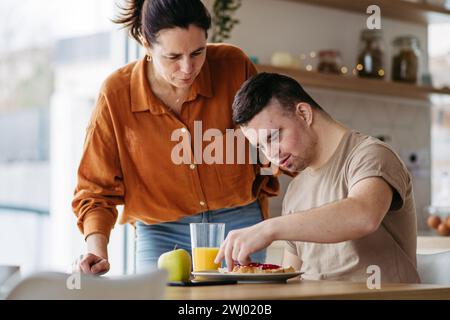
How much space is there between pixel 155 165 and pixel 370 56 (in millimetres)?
1921

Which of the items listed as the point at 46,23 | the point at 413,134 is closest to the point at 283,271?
the point at 413,134

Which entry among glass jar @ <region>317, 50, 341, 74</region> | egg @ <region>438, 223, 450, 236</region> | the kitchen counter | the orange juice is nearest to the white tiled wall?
glass jar @ <region>317, 50, 341, 74</region>

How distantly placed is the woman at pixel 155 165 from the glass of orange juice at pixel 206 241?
1.33 ft

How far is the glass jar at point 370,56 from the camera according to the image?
→ 4023mm

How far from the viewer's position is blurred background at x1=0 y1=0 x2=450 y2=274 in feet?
12.3

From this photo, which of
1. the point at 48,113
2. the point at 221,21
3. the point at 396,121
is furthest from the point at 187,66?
the point at 48,113

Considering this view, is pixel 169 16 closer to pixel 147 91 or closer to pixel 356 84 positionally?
pixel 147 91

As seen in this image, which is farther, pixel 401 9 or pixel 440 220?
pixel 401 9

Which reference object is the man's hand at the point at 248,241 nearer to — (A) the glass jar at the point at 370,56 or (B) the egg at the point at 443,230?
(B) the egg at the point at 443,230

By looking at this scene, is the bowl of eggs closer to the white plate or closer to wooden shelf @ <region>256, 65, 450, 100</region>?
wooden shelf @ <region>256, 65, 450, 100</region>

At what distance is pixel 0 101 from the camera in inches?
188

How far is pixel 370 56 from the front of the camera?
13.2 ft

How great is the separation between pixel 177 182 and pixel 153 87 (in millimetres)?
300

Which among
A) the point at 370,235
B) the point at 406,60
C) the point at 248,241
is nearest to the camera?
the point at 248,241
